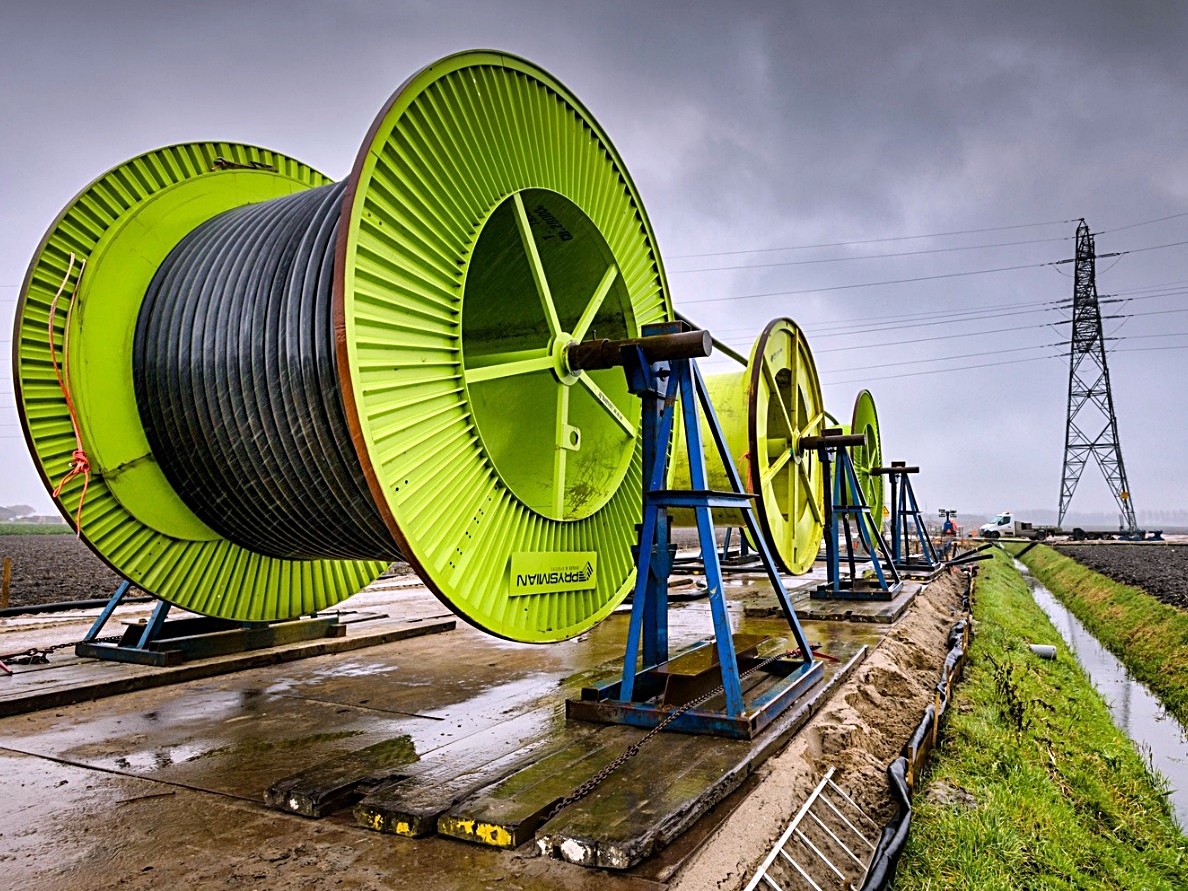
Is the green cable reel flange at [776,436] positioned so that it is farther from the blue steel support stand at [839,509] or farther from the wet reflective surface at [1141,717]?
the wet reflective surface at [1141,717]

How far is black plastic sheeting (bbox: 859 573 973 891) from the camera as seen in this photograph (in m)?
2.79

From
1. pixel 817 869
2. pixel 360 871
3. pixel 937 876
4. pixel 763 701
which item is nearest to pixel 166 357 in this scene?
pixel 360 871

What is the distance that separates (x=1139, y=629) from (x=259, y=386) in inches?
472

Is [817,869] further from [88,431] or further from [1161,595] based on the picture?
[1161,595]

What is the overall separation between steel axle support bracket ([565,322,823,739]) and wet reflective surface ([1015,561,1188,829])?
348cm

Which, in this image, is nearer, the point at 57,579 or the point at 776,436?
the point at 776,436

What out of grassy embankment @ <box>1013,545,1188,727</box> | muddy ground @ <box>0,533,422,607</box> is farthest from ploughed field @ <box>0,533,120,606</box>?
grassy embankment @ <box>1013,545,1188,727</box>

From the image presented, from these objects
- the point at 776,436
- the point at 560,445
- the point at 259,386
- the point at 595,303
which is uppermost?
the point at 595,303

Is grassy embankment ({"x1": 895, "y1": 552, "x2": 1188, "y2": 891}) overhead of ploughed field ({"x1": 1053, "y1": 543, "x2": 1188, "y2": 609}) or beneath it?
beneath

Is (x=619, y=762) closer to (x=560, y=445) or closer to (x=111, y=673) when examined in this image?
(x=560, y=445)

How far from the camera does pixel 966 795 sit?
13.2 ft

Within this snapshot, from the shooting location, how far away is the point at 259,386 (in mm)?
3762

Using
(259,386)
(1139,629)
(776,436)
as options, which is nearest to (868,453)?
(1139,629)

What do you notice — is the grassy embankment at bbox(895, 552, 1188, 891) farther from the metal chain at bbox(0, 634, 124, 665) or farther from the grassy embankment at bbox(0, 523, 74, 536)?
the grassy embankment at bbox(0, 523, 74, 536)
